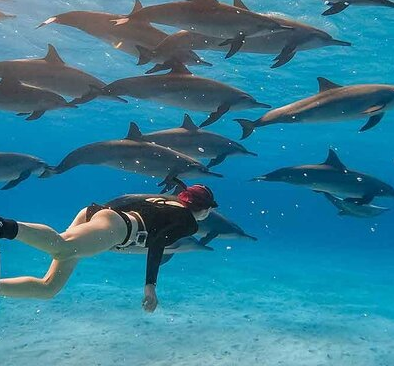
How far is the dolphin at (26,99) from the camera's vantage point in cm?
995

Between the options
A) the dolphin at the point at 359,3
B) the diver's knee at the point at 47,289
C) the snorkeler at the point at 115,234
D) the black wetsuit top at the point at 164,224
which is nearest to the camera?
the snorkeler at the point at 115,234

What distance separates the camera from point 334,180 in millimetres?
11672

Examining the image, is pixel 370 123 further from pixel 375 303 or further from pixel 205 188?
pixel 375 303

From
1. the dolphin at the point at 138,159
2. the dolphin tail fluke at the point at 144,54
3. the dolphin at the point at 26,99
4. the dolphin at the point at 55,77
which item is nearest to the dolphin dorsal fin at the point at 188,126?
the dolphin at the point at 138,159

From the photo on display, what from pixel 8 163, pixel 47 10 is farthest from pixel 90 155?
pixel 47 10

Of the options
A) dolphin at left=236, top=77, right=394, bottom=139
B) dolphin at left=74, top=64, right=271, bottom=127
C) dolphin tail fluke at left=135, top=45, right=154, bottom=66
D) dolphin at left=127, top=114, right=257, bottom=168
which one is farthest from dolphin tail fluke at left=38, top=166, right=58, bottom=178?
dolphin at left=236, top=77, right=394, bottom=139

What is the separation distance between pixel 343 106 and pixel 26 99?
5.68 metres

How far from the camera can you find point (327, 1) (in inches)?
322

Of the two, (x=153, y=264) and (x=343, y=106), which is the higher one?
(x=343, y=106)

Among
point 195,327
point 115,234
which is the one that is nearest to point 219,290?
point 195,327

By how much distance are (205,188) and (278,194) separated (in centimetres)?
13304

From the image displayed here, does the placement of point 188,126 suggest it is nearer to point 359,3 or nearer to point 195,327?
point 195,327

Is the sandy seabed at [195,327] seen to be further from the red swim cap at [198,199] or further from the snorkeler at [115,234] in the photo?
the red swim cap at [198,199]

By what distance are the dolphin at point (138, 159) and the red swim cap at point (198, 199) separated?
4096 millimetres
